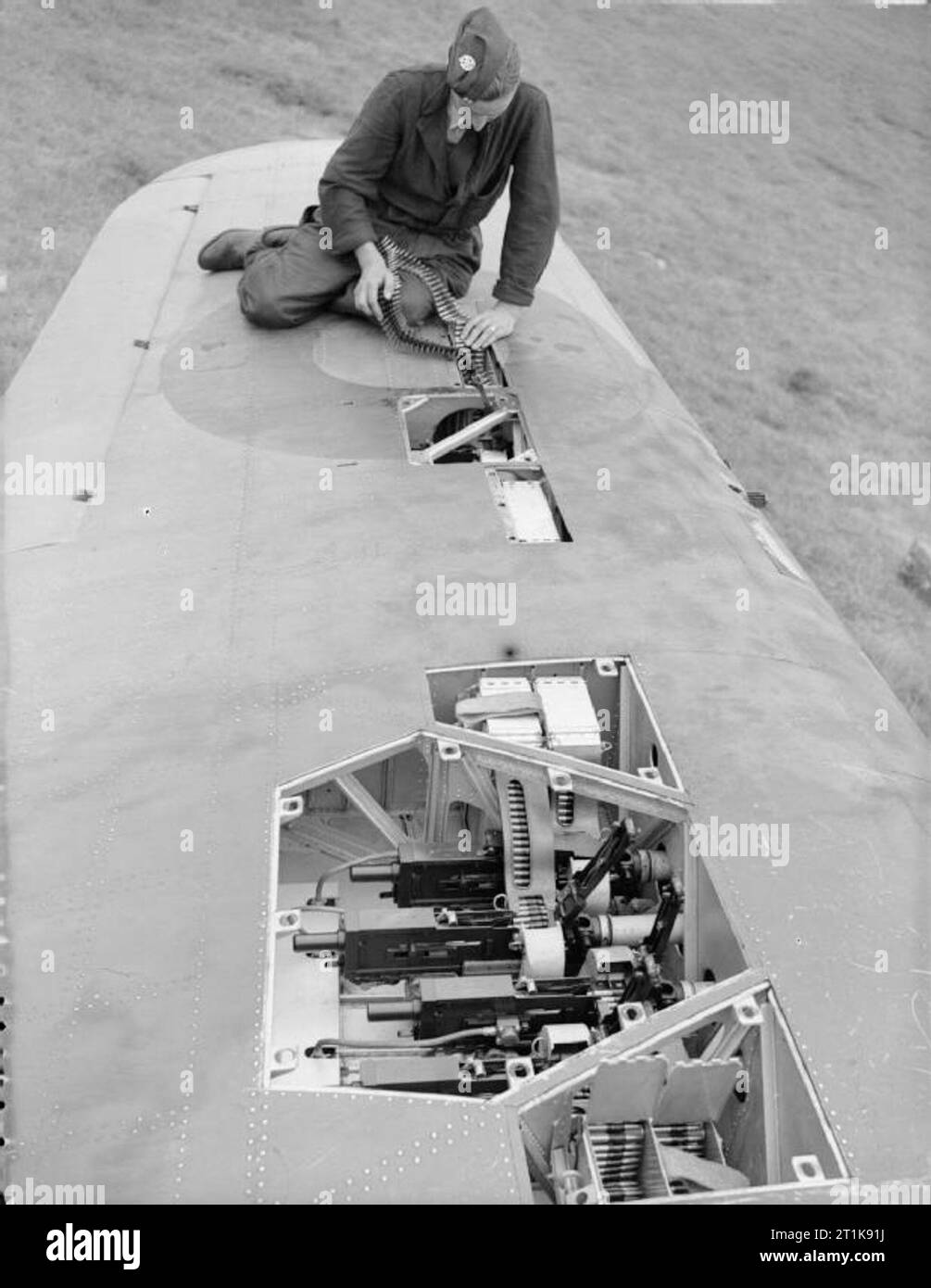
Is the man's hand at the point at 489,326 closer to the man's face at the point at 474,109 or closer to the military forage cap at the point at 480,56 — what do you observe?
the man's face at the point at 474,109

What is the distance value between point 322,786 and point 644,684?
1.16 meters

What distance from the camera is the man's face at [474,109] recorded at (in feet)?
18.4

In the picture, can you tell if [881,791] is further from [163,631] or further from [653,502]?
[163,631]

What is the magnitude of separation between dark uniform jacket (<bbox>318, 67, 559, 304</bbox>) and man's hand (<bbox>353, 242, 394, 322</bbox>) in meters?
0.06

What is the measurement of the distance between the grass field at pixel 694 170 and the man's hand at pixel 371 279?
135 inches

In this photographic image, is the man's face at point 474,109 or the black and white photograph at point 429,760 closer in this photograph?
the black and white photograph at point 429,760

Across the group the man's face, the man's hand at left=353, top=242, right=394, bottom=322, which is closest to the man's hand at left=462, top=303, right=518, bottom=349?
the man's hand at left=353, top=242, right=394, bottom=322

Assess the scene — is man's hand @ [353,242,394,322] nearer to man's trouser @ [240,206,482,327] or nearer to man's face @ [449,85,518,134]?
man's trouser @ [240,206,482,327]

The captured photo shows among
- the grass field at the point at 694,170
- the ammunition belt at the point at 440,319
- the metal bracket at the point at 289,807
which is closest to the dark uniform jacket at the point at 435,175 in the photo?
the ammunition belt at the point at 440,319

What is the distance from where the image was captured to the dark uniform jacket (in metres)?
6.12

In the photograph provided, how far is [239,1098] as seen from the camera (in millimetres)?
2832
